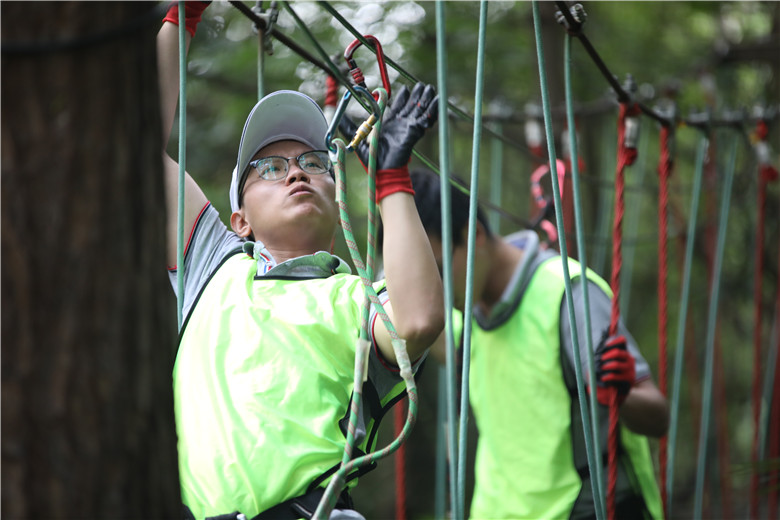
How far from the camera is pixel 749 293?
5.26 meters

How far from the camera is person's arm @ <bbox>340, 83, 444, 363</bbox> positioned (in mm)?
1261

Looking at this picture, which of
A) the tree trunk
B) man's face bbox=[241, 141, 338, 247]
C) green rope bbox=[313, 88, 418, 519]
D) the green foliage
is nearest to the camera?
the tree trunk

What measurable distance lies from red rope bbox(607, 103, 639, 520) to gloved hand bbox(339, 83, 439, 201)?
0.75m

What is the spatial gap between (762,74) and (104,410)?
5474mm

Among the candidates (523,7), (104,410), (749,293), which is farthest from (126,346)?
(749,293)

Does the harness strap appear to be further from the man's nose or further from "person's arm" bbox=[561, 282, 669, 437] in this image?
"person's arm" bbox=[561, 282, 669, 437]

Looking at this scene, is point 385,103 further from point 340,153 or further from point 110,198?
point 110,198

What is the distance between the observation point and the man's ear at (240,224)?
168 centimetres

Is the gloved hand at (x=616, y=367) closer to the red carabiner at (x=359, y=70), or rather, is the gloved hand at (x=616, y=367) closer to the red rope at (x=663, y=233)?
the red rope at (x=663, y=233)

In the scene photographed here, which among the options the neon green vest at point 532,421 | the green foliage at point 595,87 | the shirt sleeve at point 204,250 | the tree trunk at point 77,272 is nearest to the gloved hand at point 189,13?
the shirt sleeve at point 204,250

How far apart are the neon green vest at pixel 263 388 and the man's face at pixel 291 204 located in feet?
0.35

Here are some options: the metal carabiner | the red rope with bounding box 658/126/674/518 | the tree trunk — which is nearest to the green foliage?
the red rope with bounding box 658/126/674/518

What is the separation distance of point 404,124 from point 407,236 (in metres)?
0.17

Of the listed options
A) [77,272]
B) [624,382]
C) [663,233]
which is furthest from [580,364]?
[77,272]
